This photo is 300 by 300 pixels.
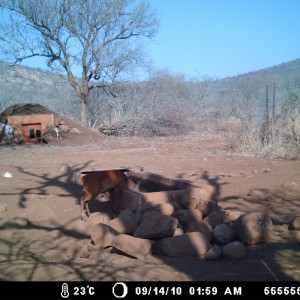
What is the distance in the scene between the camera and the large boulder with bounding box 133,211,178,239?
4832 mm

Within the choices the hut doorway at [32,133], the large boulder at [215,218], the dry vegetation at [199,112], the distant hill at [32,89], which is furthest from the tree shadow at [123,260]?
the distant hill at [32,89]

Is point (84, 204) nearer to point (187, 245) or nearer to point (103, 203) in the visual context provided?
point (103, 203)

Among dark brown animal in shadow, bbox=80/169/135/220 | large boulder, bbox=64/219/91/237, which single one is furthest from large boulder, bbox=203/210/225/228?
dark brown animal in shadow, bbox=80/169/135/220

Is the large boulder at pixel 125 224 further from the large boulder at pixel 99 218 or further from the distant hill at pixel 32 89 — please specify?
the distant hill at pixel 32 89

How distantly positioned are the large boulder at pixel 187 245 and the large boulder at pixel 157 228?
0.37 metres

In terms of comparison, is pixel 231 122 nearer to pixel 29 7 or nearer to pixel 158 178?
pixel 29 7

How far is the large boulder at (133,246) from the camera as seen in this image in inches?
172

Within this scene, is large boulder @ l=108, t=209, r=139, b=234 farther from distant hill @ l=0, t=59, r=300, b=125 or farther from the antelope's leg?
distant hill @ l=0, t=59, r=300, b=125

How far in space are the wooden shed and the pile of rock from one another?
36.7 ft

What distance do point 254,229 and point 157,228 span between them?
1.10 m

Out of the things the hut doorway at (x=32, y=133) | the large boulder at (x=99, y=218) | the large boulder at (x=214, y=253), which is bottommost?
the large boulder at (x=214, y=253)

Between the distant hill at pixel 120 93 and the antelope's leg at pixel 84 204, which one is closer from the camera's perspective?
the antelope's leg at pixel 84 204
